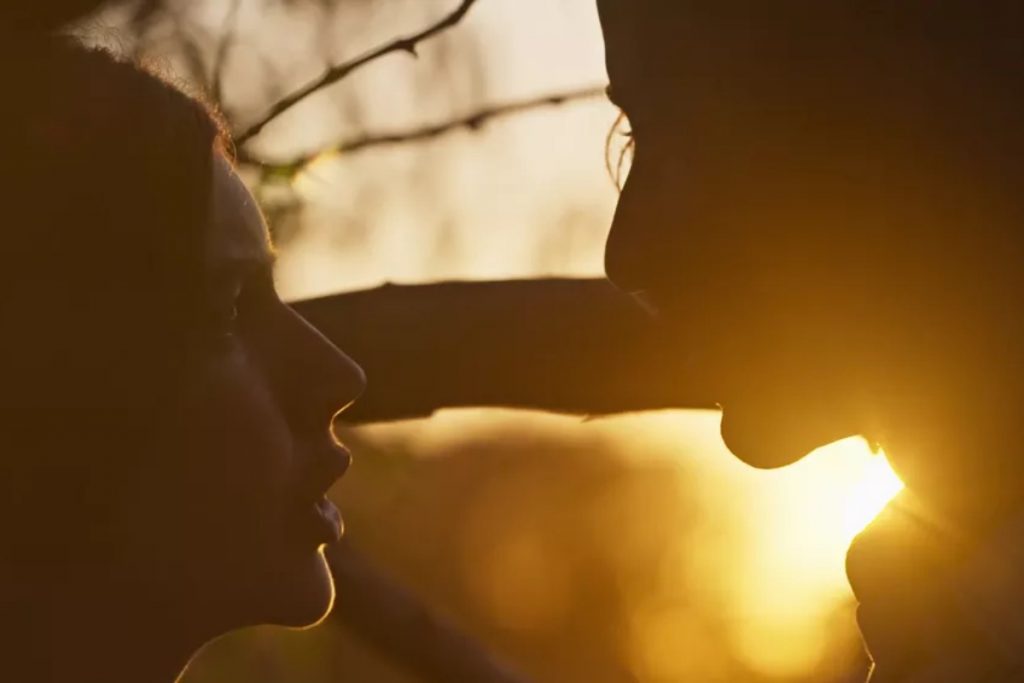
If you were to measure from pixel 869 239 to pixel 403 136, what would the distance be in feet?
4.61

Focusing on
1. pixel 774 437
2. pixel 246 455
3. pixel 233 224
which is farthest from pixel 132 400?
pixel 774 437

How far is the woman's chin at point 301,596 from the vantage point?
1.75m

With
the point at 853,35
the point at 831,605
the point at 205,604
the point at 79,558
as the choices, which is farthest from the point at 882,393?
the point at 831,605

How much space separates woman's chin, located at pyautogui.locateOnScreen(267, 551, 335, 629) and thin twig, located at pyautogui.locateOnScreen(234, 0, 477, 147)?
120cm

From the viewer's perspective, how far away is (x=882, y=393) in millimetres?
1924

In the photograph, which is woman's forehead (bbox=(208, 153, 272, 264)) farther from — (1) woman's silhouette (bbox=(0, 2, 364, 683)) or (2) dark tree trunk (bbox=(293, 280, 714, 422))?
(2) dark tree trunk (bbox=(293, 280, 714, 422))

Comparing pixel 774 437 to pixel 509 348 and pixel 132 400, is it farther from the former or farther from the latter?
pixel 132 400

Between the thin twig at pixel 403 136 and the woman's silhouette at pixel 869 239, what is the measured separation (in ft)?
3.07

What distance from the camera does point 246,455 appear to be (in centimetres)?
173

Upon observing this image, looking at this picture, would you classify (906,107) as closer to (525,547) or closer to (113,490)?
(113,490)

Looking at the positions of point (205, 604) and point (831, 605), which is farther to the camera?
point (831, 605)

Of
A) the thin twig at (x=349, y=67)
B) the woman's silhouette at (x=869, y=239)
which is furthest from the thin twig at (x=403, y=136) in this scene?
the woman's silhouette at (x=869, y=239)

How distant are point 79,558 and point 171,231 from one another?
1.26 feet

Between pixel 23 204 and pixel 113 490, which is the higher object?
pixel 23 204
